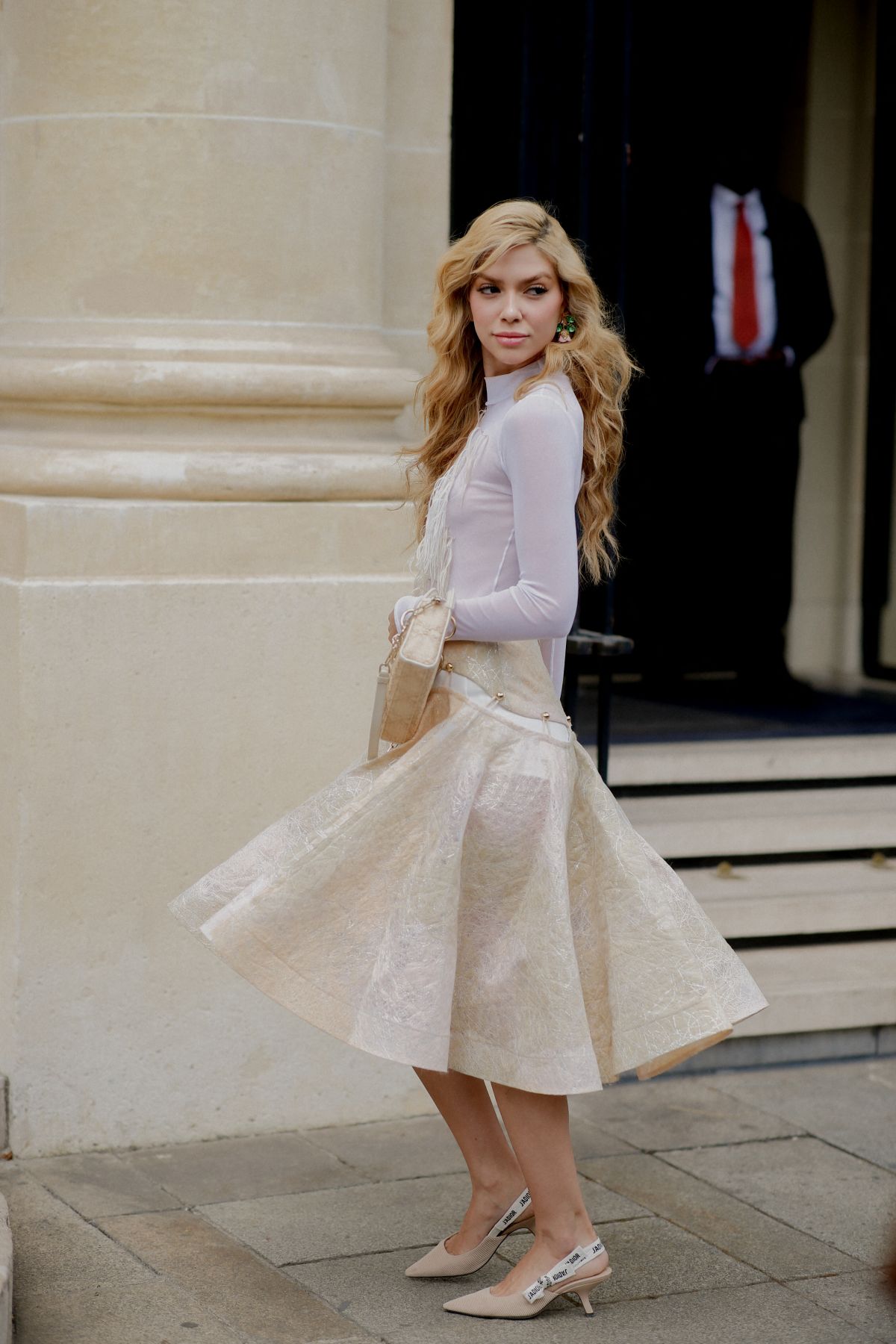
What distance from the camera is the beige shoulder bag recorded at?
11.4 ft

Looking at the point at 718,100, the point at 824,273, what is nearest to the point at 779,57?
the point at 718,100

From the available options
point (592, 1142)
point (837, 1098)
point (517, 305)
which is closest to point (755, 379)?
point (837, 1098)

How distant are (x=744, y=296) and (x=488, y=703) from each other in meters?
4.88

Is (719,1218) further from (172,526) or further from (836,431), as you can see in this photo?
(836,431)

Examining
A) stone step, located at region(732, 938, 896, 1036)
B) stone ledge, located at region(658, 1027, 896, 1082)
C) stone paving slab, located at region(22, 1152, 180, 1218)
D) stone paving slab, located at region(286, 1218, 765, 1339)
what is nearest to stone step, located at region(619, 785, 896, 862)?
stone step, located at region(732, 938, 896, 1036)

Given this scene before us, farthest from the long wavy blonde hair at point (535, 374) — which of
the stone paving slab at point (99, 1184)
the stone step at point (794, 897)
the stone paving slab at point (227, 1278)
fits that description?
the stone step at point (794, 897)

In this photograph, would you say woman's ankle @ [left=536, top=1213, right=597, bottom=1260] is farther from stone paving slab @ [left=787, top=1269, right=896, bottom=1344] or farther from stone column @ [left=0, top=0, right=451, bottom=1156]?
stone column @ [left=0, top=0, right=451, bottom=1156]

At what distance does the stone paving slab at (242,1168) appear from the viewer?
4363 mm

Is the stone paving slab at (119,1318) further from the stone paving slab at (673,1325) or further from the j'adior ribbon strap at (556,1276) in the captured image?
the j'adior ribbon strap at (556,1276)

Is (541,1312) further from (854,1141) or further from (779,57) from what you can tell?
(779,57)

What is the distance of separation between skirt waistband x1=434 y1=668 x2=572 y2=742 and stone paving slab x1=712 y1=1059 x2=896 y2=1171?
65.1 inches

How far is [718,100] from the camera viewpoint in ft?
28.9

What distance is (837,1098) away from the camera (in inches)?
200

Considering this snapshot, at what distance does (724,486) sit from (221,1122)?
15.1 feet
